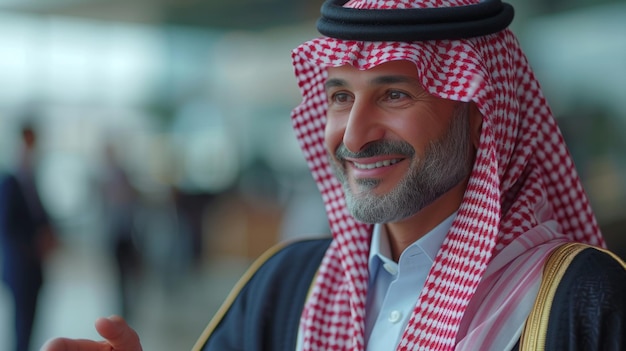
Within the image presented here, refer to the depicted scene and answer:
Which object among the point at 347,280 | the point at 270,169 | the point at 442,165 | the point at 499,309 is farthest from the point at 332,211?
the point at 270,169

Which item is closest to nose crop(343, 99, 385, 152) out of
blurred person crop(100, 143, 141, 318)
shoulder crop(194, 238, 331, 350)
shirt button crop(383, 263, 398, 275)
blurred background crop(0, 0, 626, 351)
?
shirt button crop(383, 263, 398, 275)

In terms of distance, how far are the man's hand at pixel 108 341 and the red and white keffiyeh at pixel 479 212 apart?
405mm

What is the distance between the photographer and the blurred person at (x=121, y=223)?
6.75m

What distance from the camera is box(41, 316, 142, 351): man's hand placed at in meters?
1.79

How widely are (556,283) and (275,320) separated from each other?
73cm

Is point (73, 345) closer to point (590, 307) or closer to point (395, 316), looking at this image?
point (395, 316)

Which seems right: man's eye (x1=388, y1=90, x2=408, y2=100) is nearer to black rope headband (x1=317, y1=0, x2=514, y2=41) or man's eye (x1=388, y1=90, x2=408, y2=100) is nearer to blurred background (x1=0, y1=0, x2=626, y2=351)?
black rope headband (x1=317, y1=0, x2=514, y2=41)

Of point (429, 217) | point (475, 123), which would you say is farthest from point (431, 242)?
point (475, 123)

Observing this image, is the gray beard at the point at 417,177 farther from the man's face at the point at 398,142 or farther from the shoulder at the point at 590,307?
the shoulder at the point at 590,307

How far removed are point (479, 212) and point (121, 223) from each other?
544cm

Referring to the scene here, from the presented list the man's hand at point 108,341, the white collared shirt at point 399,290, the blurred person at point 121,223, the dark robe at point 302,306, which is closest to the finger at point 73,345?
the man's hand at point 108,341

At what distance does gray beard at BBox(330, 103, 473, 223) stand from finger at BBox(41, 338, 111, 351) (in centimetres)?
64

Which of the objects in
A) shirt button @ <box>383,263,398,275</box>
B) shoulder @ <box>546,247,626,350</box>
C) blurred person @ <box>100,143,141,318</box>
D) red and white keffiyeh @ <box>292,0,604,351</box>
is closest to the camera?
shoulder @ <box>546,247,626,350</box>

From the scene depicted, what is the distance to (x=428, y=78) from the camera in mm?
1826
